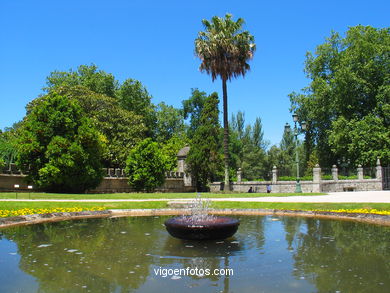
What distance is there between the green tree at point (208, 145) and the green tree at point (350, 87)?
46.1ft

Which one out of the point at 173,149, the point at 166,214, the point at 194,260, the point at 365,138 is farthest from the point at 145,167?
the point at 194,260

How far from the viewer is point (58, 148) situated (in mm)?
30156

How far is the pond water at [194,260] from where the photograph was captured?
5.16 m

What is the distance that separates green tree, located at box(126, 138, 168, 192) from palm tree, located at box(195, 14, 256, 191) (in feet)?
27.8

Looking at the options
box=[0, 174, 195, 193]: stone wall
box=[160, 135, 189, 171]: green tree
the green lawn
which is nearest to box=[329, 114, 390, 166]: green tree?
box=[0, 174, 195, 193]: stone wall

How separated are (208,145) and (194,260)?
124 feet

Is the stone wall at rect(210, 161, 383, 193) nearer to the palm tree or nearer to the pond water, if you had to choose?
the palm tree

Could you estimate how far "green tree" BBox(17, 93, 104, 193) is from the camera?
30.2m

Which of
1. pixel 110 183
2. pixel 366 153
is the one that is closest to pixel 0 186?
pixel 110 183

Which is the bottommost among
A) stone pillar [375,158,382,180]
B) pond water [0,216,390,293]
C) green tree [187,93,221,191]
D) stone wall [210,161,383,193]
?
pond water [0,216,390,293]

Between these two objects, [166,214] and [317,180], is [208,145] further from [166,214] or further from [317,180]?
[166,214]

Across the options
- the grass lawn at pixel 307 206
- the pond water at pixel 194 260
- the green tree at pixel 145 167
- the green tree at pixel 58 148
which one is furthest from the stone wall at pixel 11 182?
the pond water at pixel 194 260

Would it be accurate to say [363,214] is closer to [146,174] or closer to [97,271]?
[97,271]

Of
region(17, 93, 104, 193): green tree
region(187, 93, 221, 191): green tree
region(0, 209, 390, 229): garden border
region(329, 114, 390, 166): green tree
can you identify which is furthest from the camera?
region(187, 93, 221, 191): green tree
